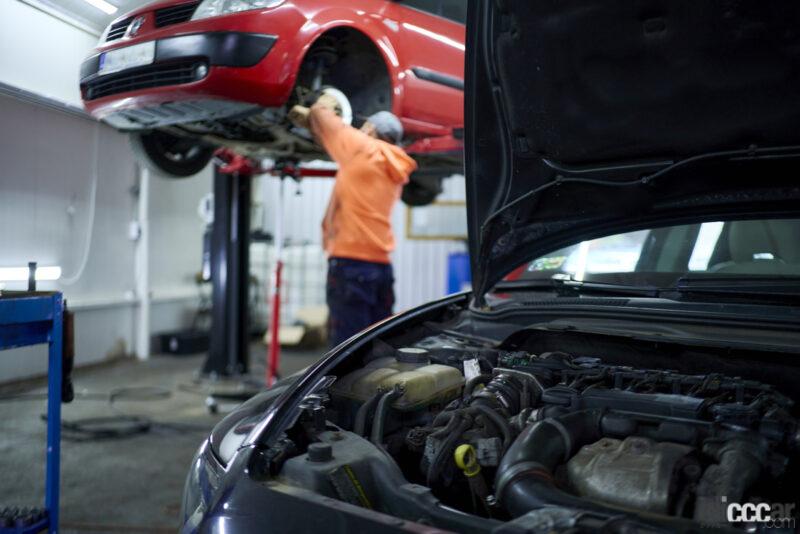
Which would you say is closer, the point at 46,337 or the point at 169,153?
the point at 46,337

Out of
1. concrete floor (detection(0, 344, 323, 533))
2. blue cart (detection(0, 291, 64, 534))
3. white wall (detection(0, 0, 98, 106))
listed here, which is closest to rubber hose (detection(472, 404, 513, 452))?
blue cart (detection(0, 291, 64, 534))

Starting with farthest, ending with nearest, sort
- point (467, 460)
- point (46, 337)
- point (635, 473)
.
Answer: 1. point (46, 337)
2. point (467, 460)
3. point (635, 473)

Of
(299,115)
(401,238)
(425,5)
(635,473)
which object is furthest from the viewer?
(401,238)

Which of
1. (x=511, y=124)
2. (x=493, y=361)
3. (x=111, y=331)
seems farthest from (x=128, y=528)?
(x=111, y=331)

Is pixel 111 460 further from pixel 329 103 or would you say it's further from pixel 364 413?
pixel 364 413

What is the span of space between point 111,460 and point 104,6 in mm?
2148

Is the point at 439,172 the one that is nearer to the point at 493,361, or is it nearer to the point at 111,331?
the point at 493,361

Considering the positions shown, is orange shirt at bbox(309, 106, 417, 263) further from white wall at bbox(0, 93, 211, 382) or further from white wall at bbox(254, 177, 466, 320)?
white wall at bbox(254, 177, 466, 320)

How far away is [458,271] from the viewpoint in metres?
7.40

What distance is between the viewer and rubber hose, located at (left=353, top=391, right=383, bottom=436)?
1480mm

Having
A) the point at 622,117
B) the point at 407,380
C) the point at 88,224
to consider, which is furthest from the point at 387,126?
the point at 88,224

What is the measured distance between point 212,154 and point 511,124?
9.07ft

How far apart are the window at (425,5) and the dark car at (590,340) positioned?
1.98 meters

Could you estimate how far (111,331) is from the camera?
5.82 meters
